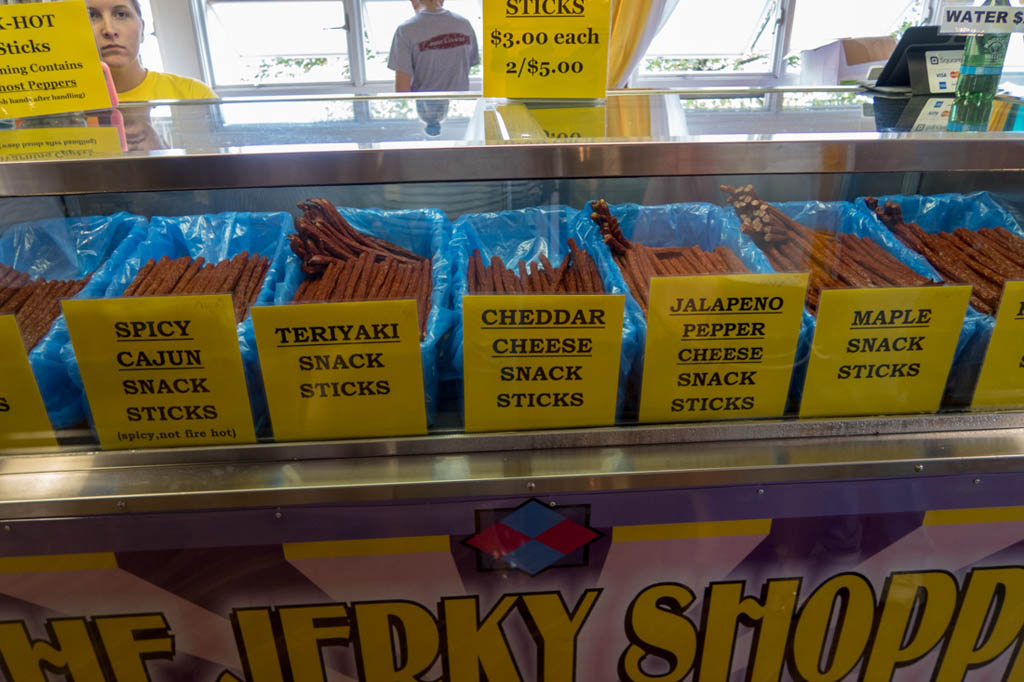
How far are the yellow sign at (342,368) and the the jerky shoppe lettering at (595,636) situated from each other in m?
0.28

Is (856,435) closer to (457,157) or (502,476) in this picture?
(502,476)

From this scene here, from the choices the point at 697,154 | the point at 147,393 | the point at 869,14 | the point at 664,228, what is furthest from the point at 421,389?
the point at 869,14

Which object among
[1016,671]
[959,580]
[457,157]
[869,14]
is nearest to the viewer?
[457,157]

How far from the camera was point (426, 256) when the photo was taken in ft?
3.89

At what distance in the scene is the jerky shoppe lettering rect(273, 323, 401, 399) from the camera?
814 mm

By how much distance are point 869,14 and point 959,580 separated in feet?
21.5

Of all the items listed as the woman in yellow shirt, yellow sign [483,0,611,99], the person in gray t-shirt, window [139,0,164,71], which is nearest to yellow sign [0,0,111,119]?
yellow sign [483,0,611,99]

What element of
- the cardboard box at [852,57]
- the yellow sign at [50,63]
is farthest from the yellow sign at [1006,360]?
the cardboard box at [852,57]

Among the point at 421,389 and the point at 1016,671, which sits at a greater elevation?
the point at 421,389

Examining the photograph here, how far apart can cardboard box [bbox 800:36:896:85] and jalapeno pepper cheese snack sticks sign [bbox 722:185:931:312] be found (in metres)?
3.26

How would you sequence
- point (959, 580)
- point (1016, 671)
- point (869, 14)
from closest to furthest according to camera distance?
point (959, 580) → point (1016, 671) → point (869, 14)

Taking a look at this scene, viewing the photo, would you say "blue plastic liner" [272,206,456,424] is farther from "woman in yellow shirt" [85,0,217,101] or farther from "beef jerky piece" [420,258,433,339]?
"woman in yellow shirt" [85,0,217,101]

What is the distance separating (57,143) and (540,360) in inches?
28.1

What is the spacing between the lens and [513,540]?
0.93 m
